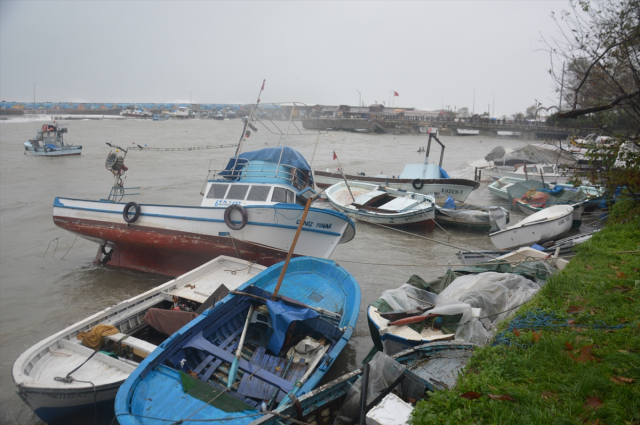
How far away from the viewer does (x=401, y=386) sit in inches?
186

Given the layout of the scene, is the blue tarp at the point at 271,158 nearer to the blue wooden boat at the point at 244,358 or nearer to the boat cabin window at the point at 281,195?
the boat cabin window at the point at 281,195

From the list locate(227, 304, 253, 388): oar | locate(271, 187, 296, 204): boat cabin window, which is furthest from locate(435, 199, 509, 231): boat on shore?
locate(227, 304, 253, 388): oar

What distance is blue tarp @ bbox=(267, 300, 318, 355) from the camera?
5.87 metres

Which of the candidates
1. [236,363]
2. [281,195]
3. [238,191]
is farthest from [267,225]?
[236,363]

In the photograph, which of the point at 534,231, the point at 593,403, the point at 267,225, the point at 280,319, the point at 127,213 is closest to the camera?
the point at 593,403

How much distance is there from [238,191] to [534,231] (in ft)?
29.4

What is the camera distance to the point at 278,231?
1012cm

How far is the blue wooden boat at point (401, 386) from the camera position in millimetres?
4402

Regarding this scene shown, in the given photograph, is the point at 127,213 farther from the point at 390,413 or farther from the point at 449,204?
the point at 449,204

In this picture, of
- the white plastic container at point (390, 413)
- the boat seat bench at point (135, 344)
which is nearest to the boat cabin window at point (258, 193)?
the boat seat bench at point (135, 344)

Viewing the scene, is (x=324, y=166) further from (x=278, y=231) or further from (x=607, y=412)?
(x=607, y=412)

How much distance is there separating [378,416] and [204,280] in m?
5.76

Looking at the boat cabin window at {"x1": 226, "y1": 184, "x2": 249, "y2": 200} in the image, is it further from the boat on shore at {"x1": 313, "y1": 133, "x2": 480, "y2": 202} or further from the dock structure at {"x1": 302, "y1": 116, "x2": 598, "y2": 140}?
the dock structure at {"x1": 302, "y1": 116, "x2": 598, "y2": 140}

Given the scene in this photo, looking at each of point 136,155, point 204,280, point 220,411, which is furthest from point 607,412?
point 136,155
